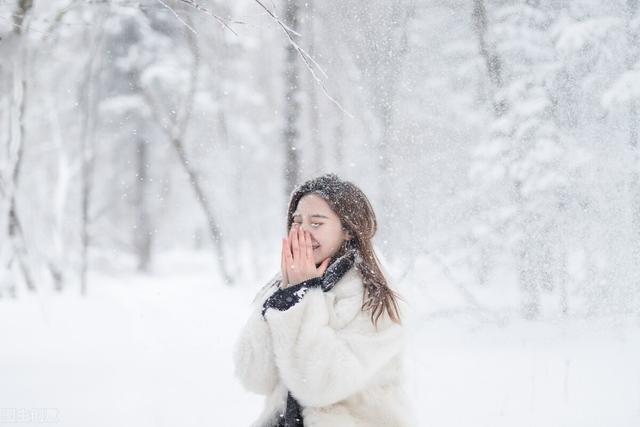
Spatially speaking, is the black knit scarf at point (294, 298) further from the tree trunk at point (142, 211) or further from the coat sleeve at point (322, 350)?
the tree trunk at point (142, 211)

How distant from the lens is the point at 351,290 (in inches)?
77.1

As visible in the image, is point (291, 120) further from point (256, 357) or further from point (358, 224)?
point (256, 357)

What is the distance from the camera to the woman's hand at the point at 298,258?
1.90m

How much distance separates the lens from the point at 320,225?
201 cm

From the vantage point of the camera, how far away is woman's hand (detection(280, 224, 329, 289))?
190 centimetres

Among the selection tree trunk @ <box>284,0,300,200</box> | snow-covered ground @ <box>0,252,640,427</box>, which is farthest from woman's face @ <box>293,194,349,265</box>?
tree trunk @ <box>284,0,300,200</box>

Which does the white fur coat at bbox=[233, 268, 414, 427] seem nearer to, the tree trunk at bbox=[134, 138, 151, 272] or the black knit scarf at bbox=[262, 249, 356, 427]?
the black knit scarf at bbox=[262, 249, 356, 427]

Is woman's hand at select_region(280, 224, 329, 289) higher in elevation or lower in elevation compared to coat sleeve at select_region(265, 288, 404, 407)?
higher

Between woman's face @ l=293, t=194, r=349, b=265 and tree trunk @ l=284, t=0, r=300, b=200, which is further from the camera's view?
tree trunk @ l=284, t=0, r=300, b=200

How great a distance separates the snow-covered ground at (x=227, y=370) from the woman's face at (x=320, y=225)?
3344 millimetres

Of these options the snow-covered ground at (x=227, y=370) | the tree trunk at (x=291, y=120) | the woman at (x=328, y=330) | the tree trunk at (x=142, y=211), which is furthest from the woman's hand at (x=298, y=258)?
the tree trunk at (x=142, y=211)

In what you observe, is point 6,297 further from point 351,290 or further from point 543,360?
point 351,290

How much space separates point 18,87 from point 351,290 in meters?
2.60

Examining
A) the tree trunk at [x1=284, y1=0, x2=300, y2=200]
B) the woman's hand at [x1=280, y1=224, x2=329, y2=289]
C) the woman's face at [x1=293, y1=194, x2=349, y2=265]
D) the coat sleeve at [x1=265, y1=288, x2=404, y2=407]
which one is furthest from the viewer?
the tree trunk at [x1=284, y1=0, x2=300, y2=200]
